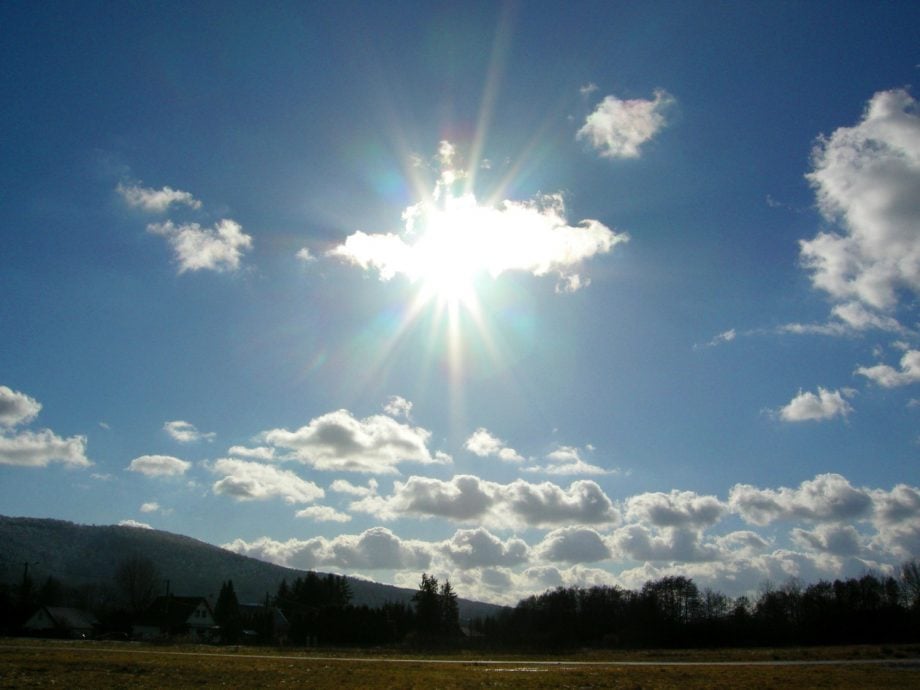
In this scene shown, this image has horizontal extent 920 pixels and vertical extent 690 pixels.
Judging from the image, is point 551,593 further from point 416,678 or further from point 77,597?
point 416,678

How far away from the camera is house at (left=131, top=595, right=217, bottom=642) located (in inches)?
3979

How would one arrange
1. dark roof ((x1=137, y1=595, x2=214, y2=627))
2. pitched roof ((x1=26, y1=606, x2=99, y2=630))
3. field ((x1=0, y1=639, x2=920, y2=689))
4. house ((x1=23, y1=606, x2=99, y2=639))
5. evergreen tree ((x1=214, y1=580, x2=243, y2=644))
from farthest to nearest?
dark roof ((x1=137, y1=595, x2=214, y2=627)) < pitched roof ((x1=26, y1=606, x2=99, y2=630)) < evergreen tree ((x1=214, y1=580, x2=243, y2=644)) < house ((x1=23, y1=606, x2=99, y2=639)) < field ((x1=0, y1=639, x2=920, y2=689))

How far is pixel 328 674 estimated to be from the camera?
30234 mm

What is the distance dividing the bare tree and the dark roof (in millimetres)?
4824

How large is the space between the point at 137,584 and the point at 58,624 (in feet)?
89.6

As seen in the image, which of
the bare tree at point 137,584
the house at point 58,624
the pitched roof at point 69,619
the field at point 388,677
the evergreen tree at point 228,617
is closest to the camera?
the field at point 388,677

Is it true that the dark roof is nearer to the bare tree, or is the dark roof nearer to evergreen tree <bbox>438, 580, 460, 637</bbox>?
the bare tree

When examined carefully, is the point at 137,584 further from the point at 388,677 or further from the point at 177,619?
the point at 388,677

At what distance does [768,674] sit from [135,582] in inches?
4454

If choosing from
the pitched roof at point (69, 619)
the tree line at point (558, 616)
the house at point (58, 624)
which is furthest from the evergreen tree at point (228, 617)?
the pitched roof at point (69, 619)

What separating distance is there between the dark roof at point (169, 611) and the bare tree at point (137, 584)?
4824mm

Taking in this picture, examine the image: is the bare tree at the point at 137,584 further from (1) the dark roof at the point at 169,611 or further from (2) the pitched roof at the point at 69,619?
(2) the pitched roof at the point at 69,619

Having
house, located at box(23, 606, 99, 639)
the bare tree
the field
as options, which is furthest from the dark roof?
the field

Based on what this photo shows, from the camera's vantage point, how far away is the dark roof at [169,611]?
104m
